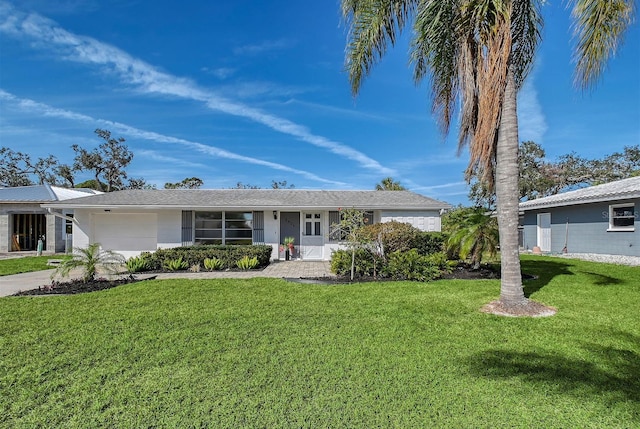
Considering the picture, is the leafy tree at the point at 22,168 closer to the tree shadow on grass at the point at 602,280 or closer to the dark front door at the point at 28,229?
the dark front door at the point at 28,229

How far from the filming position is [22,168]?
1563 inches

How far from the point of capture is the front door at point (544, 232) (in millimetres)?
19609

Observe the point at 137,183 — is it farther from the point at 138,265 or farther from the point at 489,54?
the point at 489,54

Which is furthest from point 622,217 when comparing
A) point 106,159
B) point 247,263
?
point 106,159

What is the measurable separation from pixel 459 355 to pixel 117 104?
1945 centimetres

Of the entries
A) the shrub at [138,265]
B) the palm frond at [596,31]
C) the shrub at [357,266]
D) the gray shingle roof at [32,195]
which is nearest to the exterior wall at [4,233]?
the gray shingle roof at [32,195]

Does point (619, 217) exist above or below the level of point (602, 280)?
above

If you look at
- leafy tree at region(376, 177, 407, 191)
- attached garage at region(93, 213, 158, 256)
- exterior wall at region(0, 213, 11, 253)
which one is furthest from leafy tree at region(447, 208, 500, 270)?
exterior wall at region(0, 213, 11, 253)

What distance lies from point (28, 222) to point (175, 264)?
58.8 ft

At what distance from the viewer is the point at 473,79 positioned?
6.61 metres

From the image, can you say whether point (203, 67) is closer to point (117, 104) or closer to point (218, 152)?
point (117, 104)

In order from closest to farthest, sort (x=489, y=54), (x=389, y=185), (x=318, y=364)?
(x=318, y=364), (x=489, y=54), (x=389, y=185)

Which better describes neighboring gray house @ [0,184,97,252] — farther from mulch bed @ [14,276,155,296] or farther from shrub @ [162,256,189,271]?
mulch bed @ [14,276,155,296]

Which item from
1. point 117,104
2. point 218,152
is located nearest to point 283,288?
point 117,104
